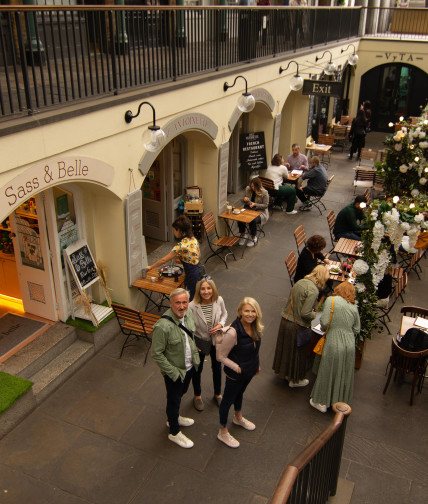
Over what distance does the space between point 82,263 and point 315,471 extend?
482 centimetres

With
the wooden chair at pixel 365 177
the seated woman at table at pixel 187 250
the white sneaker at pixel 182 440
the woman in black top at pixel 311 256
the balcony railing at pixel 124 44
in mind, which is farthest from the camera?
the wooden chair at pixel 365 177

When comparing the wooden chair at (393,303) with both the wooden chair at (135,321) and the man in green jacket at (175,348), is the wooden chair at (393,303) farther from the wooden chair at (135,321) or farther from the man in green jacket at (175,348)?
the man in green jacket at (175,348)

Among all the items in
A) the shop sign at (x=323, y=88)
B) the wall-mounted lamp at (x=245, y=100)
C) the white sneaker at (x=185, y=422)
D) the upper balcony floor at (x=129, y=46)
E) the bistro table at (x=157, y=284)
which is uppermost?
the upper balcony floor at (x=129, y=46)

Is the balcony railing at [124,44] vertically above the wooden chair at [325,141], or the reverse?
the balcony railing at [124,44]

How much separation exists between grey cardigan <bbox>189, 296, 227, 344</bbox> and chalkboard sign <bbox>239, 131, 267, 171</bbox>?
7631 mm

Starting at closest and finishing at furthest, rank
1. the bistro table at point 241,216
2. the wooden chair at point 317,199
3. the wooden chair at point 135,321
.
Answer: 1. the wooden chair at point 135,321
2. the bistro table at point 241,216
3. the wooden chair at point 317,199

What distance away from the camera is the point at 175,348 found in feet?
18.4

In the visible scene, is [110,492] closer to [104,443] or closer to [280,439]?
[104,443]

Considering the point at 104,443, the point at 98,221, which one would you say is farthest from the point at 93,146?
the point at 104,443

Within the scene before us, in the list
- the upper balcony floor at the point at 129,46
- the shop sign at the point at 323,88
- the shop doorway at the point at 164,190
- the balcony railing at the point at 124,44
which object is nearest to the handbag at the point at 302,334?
the upper balcony floor at the point at 129,46

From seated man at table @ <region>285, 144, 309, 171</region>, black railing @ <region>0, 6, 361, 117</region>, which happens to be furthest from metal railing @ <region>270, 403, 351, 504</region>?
seated man at table @ <region>285, 144, 309, 171</region>

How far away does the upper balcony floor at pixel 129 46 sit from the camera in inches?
233

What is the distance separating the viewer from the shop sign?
13.3 metres

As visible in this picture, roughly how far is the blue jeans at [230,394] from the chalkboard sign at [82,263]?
2984mm
